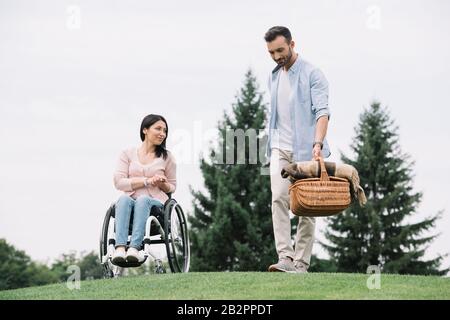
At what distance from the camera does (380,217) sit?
23391 millimetres

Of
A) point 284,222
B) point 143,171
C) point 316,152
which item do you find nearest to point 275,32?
point 316,152

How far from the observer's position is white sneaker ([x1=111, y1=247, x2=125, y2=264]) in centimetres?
532

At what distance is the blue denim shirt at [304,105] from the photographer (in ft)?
17.7

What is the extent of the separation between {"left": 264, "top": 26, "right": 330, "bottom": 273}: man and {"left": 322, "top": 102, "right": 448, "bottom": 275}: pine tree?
16655 millimetres

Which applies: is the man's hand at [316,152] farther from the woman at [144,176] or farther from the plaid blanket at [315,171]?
the woman at [144,176]

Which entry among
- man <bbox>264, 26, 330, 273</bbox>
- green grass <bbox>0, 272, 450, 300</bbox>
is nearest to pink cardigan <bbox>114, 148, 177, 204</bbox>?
green grass <bbox>0, 272, 450, 300</bbox>

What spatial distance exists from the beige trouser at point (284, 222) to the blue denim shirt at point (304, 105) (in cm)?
15

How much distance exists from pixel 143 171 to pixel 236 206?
16.1 m

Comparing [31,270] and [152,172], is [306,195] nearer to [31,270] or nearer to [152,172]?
[152,172]

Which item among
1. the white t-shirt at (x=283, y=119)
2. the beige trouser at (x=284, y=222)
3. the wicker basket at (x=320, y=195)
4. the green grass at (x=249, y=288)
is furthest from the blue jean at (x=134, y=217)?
the wicker basket at (x=320, y=195)

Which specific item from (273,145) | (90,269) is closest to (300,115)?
(273,145)

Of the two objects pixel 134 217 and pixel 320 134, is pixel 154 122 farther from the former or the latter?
pixel 320 134

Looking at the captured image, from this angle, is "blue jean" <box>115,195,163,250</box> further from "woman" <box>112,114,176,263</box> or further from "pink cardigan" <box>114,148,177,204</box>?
"pink cardigan" <box>114,148,177,204</box>
